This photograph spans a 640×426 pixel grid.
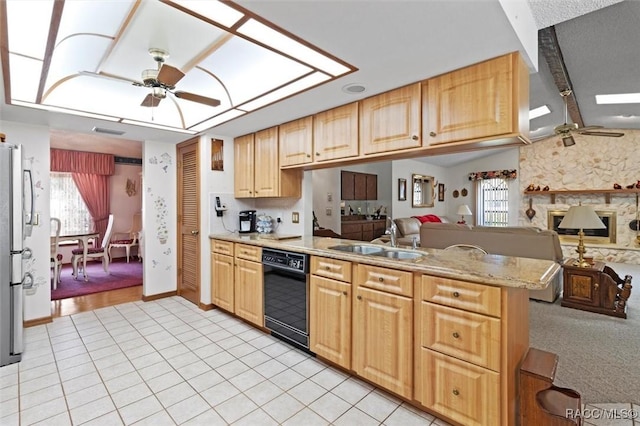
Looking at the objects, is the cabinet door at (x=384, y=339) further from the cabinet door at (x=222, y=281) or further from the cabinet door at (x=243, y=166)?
the cabinet door at (x=243, y=166)

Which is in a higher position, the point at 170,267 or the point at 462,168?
the point at 462,168

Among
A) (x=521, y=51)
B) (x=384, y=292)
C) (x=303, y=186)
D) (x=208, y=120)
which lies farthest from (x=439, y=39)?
(x=208, y=120)

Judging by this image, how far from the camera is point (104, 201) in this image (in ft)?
22.3

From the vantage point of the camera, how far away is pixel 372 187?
8242 mm

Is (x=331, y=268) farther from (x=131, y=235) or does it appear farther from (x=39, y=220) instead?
(x=131, y=235)

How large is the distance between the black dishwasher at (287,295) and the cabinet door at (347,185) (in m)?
4.60

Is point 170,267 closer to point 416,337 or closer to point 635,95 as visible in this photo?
point 416,337

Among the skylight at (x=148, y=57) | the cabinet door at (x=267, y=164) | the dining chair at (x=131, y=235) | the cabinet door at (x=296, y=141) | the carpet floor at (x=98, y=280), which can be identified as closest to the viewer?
the skylight at (x=148, y=57)

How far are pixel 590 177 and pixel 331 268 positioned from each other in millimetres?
7785

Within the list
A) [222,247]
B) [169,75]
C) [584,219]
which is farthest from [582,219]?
[169,75]

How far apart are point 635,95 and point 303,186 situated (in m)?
4.77

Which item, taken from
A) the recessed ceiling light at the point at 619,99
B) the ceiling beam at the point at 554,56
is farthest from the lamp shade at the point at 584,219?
the recessed ceiling light at the point at 619,99

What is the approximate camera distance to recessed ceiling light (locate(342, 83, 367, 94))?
7.30 feet

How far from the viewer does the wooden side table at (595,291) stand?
341 cm
